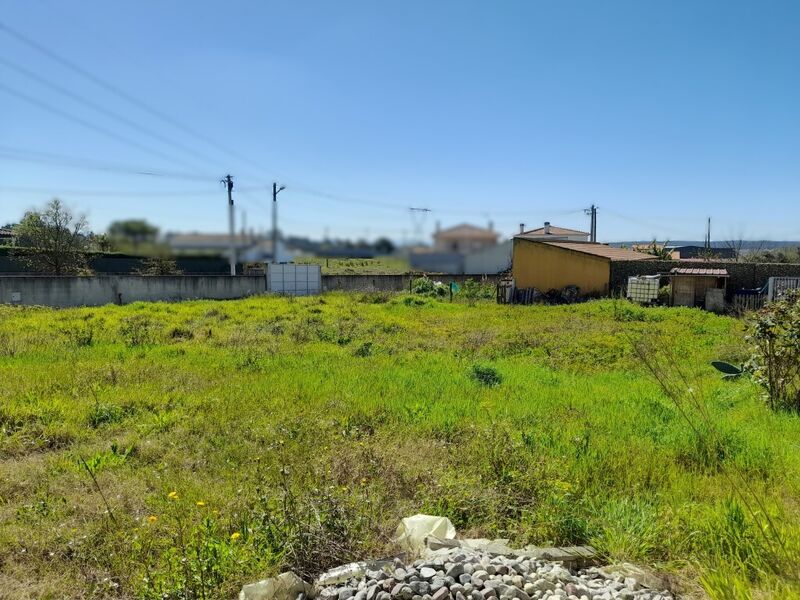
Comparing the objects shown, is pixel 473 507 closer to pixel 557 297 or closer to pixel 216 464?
pixel 216 464

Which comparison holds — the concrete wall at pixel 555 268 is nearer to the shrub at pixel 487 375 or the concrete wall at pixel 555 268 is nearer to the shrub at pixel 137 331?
the shrub at pixel 487 375

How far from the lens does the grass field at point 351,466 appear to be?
2730mm

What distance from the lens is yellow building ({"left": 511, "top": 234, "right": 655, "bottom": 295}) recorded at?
68.4ft

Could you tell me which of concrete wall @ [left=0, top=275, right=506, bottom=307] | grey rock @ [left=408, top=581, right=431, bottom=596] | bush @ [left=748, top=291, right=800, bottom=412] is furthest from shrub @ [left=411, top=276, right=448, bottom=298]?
grey rock @ [left=408, top=581, right=431, bottom=596]

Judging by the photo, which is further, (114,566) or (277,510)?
(277,510)

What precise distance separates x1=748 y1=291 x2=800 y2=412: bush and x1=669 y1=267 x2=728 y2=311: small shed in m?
12.4

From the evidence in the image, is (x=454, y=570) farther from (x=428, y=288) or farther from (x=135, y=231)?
(x=428, y=288)

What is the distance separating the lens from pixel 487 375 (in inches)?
291

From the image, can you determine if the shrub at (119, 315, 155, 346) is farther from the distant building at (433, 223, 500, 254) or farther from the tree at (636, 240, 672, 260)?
the tree at (636, 240, 672, 260)

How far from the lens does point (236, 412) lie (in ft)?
18.5

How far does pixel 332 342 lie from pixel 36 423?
6405 millimetres

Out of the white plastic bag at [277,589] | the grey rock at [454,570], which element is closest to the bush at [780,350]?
the grey rock at [454,570]

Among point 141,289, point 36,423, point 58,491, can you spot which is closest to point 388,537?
point 58,491

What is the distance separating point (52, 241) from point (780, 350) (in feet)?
85.4
